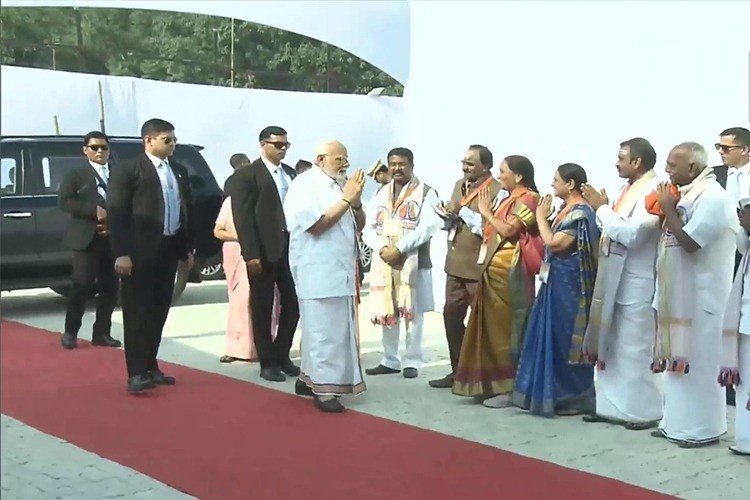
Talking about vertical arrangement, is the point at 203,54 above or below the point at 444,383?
above

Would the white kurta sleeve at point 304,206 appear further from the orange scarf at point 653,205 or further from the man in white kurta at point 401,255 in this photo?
the orange scarf at point 653,205

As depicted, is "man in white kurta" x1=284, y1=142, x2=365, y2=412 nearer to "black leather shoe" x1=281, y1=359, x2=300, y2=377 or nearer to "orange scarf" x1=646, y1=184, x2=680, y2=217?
"black leather shoe" x1=281, y1=359, x2=300, y2=377

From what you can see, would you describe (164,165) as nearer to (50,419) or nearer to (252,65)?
(50,419)

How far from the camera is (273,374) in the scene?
6.61 meters

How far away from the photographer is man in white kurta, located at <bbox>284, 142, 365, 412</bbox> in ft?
18.1

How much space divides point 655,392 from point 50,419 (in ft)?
11.0

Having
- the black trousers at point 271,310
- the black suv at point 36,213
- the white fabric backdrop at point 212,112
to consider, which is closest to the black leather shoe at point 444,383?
the black trousers at point 271,310

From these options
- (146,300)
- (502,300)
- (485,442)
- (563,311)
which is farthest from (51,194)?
(485,442)

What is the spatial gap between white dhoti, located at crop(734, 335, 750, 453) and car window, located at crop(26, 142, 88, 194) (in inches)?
287

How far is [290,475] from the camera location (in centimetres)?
436

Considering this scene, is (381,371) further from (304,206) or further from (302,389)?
(304,206)

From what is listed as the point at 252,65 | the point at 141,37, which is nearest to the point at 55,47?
the point at 252,65

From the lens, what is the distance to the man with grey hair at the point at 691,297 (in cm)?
475

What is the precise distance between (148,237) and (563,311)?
252 centimetres
